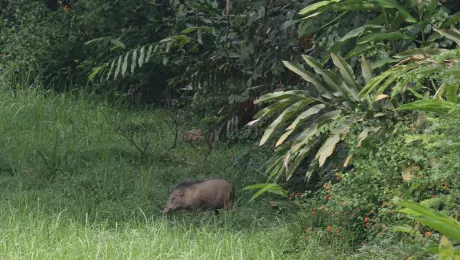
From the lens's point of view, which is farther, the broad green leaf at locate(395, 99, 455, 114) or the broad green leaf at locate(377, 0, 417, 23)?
the broad green leaf at locate(377, 0, 417, 23)

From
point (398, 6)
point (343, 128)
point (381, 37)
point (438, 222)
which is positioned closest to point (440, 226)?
point (438, 222)

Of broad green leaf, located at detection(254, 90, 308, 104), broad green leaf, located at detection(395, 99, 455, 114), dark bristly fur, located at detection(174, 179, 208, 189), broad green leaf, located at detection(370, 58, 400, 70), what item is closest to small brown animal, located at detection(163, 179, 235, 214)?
dark bristly fur, located at detection(174, 179, 208, 189)

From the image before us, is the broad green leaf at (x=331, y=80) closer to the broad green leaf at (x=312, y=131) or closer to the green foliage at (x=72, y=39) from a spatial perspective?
the broad green leaf at (x=312, y=131)

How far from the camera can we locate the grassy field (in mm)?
4730

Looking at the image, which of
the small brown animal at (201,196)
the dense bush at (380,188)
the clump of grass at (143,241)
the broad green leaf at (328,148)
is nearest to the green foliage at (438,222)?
the dense bush at (380,188)

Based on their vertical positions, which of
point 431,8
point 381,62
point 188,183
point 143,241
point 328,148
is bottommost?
point 188,183

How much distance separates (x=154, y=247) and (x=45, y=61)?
5779 mm

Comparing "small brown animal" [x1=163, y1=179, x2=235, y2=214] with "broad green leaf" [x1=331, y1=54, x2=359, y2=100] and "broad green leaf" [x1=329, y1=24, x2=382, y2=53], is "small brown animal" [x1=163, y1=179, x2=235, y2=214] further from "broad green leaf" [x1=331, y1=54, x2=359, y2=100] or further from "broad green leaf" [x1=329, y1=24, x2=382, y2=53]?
"broad green leaf" [x1=329, y1=24, x2=382, y2=53]

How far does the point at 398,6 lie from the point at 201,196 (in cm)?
192

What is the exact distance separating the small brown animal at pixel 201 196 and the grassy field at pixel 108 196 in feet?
0.31

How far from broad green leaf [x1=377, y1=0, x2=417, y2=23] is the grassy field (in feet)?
4.97

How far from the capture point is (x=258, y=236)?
5.05m

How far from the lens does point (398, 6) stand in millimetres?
5215

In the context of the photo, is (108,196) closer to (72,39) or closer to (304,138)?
(304,138)
